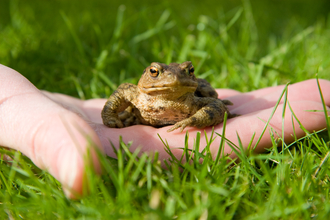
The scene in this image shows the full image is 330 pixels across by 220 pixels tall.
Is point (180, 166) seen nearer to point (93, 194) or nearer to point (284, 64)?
point (93, 194)

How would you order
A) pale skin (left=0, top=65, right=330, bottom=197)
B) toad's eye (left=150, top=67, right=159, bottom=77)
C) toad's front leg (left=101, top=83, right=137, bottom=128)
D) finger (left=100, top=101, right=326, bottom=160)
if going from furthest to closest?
toad's front leg (left=101, top=83, right=137, bottom=128), toad's eye (left=150, top=67, right=159, bottom=77), finger (left=100, top=101, right=326, bottom=160), pale skin (left=0, top=65, right=330, bottom=197)

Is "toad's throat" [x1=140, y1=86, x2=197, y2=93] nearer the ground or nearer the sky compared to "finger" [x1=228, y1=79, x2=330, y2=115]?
nearer the sky

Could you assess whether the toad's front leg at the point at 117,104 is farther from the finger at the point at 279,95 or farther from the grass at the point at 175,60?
the finger at the point at 279,95

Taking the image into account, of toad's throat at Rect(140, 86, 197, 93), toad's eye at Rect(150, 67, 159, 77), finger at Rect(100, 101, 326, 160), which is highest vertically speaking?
toad's eye at Rect(150, 67, 159, 77)

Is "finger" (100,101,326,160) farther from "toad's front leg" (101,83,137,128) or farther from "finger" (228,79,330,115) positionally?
"finger" (228,79,330,115)

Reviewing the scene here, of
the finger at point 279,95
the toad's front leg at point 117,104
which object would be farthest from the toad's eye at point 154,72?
the finger at point 279,95

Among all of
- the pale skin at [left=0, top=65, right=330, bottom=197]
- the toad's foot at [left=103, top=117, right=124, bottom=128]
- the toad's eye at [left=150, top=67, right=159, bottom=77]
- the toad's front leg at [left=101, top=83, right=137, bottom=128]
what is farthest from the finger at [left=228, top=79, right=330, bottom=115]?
the toad's foot at [left=103, top=117, right=124, bottom=128]

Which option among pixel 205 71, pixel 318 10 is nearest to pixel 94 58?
pixel 205 71
